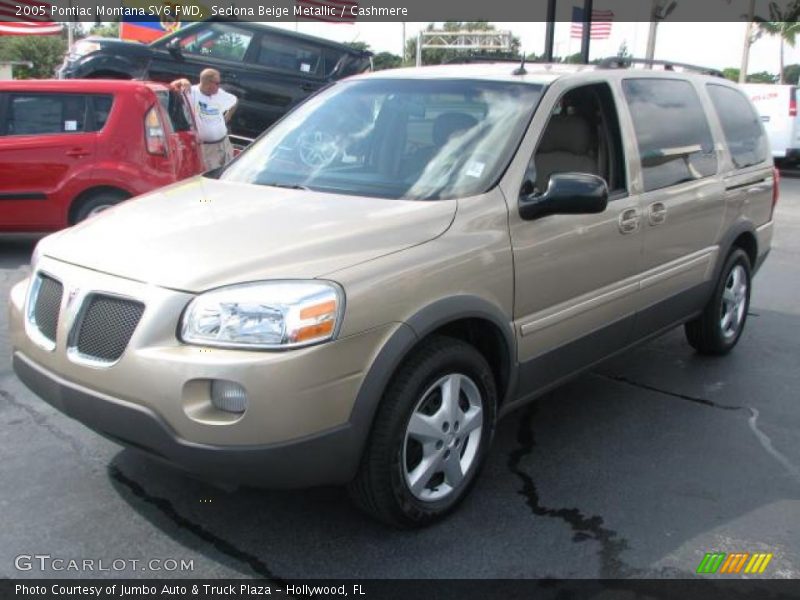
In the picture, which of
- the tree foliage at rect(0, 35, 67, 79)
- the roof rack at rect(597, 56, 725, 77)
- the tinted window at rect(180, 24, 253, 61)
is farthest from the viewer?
the tree foliage at rect(0, 35, 67, 79)

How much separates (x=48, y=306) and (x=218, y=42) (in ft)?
31.3

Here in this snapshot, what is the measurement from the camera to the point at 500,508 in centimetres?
333

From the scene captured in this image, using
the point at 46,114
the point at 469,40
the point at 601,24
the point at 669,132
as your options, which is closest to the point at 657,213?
the point at 669,132

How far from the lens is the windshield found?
3457 mm

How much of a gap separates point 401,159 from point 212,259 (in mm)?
1182

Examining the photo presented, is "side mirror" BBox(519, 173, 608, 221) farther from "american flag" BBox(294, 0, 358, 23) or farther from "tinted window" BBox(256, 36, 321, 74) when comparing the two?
"american flag" BBox(294, 0, 358, 23)

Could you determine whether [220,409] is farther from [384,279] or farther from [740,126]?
[740,126]

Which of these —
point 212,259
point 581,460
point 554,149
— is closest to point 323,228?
point 212,259

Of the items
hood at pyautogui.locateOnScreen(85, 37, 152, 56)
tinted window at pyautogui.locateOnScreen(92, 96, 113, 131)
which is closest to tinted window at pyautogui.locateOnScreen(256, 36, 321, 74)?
hood at pyautogui.locateOnScreen(85, 37, 152, 56)

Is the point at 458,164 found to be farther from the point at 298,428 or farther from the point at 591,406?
the point at 591,406

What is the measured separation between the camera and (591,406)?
4492mm

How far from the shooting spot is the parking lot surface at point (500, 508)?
2922 mm

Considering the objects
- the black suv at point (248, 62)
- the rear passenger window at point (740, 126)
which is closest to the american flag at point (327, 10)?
the black suv at point (248, 62)

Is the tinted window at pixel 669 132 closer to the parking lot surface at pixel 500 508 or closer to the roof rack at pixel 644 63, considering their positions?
the roof rack at pixel 644 63
